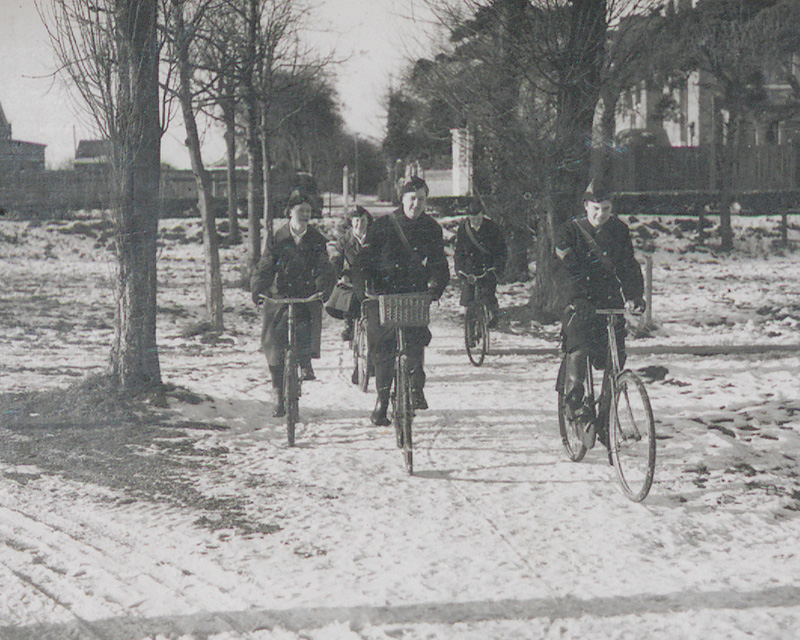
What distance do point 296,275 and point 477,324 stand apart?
161 inches

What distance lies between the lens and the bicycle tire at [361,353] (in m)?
9.82

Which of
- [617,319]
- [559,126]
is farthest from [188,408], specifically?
[559,126]

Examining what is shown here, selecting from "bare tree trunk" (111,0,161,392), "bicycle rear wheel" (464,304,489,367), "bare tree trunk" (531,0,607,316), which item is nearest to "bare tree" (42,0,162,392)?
"bare tree trunk" (111,0,161,392)

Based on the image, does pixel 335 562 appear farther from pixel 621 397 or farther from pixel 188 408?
pixel 188 408

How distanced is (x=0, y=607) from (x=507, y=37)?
519 inches

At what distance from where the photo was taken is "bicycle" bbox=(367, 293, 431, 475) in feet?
21.3

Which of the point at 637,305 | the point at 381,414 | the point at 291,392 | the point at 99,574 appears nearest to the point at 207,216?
the point at 291,392

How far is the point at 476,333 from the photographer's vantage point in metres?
11.5

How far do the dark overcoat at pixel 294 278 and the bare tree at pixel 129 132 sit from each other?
1709 mm

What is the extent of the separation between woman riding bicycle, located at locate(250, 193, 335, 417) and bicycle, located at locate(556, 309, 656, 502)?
2.47 meters

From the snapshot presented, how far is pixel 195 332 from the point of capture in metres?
14.8

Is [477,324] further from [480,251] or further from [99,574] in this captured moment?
[99,574]

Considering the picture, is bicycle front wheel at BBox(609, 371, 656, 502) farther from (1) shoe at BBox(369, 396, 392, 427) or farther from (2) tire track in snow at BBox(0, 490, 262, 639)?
(2) tire track in snow at BBox(0, 490, 262, 639)

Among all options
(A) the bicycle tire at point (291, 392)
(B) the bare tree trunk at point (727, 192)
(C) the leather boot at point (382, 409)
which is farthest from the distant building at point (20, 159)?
(C) the leather boot at point (382, 409)
